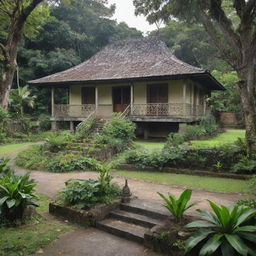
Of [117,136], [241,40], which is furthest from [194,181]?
[241,40]

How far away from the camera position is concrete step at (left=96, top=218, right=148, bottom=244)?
4450 mm

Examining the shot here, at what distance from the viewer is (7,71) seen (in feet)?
45.0

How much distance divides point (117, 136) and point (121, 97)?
817cm

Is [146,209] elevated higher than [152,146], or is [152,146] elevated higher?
[152,146]

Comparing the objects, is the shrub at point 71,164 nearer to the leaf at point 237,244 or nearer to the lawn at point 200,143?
the lawn at point 200,143

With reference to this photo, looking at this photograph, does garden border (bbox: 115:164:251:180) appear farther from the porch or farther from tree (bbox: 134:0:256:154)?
the porch

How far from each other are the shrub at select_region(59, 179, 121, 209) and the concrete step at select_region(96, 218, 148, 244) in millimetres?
492

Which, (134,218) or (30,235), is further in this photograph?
(134,218)

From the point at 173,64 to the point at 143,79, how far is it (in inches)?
95.2

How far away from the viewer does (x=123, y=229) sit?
469cm

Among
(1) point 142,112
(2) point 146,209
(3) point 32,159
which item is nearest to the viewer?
(2) point 146,209

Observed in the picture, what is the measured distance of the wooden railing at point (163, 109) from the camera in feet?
54.9

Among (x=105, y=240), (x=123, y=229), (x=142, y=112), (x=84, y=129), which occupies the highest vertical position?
(x=142, y=112)

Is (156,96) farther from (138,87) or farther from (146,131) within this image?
(146,131)
